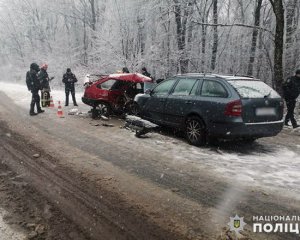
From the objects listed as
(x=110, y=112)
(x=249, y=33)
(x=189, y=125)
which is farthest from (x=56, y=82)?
(x=189, y=125)

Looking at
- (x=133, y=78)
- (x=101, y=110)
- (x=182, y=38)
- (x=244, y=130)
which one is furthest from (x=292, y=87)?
(x=182, y=38)

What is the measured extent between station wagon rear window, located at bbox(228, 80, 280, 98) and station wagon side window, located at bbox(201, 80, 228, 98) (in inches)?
10.4

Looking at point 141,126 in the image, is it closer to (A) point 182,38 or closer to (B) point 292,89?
(B) point 292,89

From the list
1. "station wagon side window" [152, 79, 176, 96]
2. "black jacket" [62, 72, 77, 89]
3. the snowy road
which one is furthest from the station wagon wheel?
"black jacket" [62, 72, 77, 89]

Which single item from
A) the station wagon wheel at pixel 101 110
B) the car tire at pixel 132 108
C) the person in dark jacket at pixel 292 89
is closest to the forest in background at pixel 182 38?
the person in dark jacket at pixel 292 89

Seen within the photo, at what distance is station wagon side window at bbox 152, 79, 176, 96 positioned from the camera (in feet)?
28.7

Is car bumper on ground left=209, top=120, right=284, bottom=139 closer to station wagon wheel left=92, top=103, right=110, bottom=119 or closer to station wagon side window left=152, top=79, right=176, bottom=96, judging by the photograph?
station wagon side window left=152, top=79, right=176, bottom=96

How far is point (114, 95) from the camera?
1139 cm

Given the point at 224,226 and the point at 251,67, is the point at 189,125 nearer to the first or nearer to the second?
the point at 224,226

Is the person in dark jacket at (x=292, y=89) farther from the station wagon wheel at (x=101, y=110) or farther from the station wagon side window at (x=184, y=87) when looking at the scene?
the station wagon wheel at (x=101, y=110)

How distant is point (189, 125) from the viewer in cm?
791

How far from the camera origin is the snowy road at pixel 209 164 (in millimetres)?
4613

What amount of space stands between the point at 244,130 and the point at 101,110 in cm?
614

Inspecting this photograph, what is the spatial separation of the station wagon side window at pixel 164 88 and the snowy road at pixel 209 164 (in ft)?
3.93
